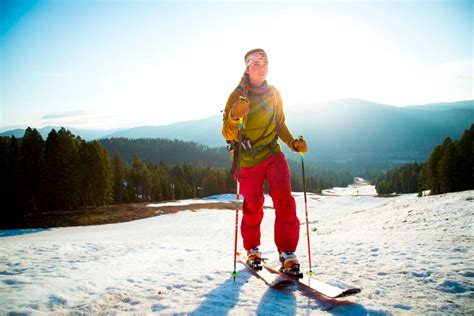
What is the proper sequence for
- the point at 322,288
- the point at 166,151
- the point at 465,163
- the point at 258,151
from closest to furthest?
the point at 322,288
the point at 258,151
the point at 465,163
the point at 166,151

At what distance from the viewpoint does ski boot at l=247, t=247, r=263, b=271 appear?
427cm

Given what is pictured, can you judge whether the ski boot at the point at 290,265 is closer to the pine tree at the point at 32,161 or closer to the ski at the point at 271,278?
the ski at the point at 271,278

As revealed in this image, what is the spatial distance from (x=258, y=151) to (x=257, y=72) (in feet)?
4.51

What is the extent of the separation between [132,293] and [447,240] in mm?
6125

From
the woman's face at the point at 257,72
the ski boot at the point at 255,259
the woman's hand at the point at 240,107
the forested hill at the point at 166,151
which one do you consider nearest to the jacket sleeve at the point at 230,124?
the woman's hand at the point at 240,107

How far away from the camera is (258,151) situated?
4.52 m

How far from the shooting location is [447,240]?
548 cm

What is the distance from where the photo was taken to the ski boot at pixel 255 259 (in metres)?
4.27

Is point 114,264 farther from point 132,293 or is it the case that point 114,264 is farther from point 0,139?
point 0,139

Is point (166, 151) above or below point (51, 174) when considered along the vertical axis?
above

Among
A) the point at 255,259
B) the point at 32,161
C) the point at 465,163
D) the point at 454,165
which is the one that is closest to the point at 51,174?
the point at 32,161

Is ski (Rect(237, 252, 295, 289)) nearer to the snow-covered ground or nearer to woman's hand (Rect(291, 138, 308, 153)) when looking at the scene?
the snow-covered ground

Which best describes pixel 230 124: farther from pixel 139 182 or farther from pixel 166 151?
pixel 166 151

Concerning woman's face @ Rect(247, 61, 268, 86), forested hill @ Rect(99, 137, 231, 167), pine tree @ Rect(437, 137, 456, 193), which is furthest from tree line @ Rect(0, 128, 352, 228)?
forested hill @ Rect(99, 137, 231, 167)
